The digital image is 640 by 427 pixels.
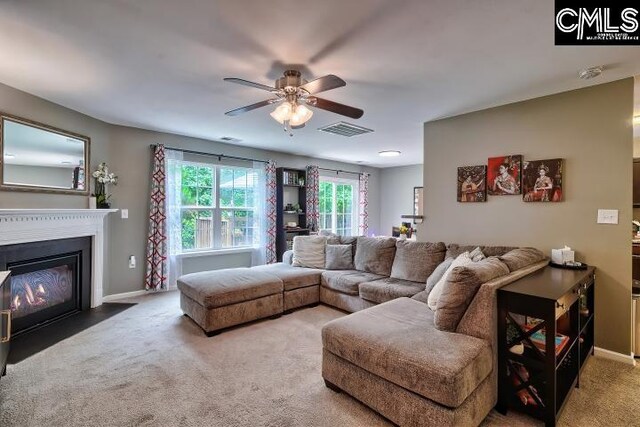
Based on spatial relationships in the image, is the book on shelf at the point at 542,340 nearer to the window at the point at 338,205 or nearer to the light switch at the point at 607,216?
the light switch at the point at 607,216

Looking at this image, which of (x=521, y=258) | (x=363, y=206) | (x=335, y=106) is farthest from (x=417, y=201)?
(x=335, y=106)

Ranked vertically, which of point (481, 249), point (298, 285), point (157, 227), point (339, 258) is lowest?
point (298, 285)

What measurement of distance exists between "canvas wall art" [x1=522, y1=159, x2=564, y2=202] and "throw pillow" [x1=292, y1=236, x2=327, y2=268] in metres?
2.58

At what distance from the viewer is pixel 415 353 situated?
66.4 inches

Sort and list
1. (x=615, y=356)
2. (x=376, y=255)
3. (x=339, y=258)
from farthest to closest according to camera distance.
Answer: (x=339, y=258) < (x=376, y=255) < (x=615, y=356)

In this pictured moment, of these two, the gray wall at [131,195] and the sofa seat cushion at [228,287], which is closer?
the sofa seat cushion at [228,287]

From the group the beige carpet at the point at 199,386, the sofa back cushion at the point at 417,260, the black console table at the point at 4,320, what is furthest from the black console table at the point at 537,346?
the black console table at the point at 4,320

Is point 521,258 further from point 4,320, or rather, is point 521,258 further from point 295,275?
point 4,320

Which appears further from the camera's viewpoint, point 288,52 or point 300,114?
point 300,114

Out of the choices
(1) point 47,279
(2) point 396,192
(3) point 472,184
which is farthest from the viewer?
(2) point 396,192

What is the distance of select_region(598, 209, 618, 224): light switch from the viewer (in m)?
2.64

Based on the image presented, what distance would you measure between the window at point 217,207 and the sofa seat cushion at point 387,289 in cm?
292

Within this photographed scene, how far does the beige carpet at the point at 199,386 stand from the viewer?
1842mm

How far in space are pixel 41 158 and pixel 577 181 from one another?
5.53 meters
